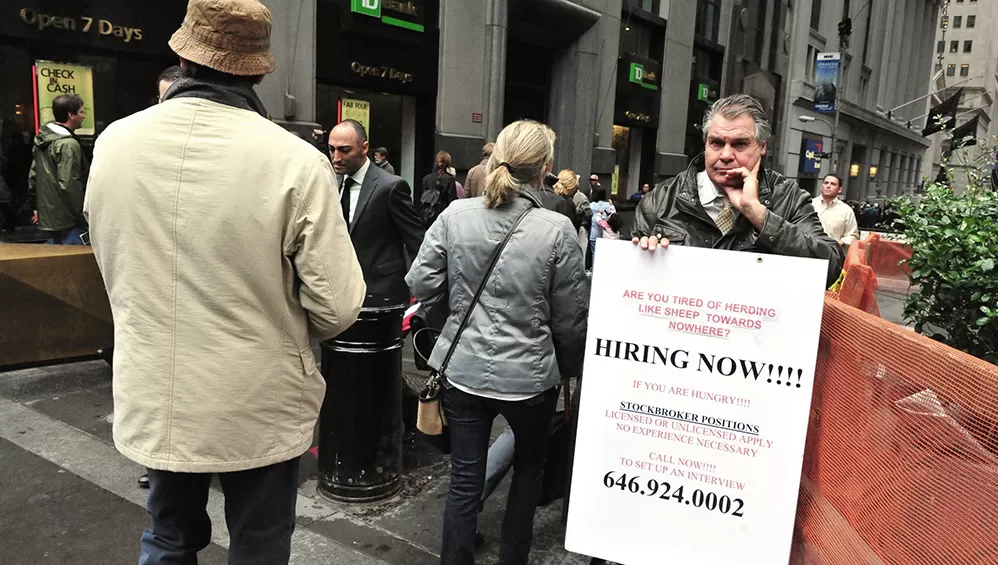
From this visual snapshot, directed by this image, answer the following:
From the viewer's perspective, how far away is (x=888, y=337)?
217cm

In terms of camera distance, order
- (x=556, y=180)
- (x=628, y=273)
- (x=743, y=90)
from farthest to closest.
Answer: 1. (x=743, y=90)
2. (x=556, y=180)
3. (x=628, y=273)

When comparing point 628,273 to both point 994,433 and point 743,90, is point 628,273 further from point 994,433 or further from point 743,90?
point 743,90

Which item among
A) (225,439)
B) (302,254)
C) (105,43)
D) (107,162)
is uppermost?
(105,43)

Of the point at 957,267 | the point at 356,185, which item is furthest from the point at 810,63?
the point at 356,185

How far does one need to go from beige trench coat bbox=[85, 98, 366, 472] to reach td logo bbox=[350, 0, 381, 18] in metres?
10.5

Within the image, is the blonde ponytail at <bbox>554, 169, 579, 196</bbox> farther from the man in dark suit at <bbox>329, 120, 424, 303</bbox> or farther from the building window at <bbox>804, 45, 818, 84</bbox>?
the building window at <bbox>804, 45, 818, 84</bbox>

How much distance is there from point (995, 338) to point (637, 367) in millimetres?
1934

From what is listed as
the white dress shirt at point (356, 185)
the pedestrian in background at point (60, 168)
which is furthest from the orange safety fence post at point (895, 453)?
the pedestrian in background at point (60, 168)

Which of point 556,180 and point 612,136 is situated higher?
point 612,136

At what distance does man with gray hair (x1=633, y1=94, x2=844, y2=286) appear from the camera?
2.49 metres

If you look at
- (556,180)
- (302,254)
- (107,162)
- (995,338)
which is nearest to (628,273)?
(302,254)

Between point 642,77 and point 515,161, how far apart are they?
61.4 feet

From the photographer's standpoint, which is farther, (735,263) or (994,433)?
(735,263)

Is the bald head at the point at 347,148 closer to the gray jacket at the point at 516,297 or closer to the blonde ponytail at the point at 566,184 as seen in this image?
the gray jacket at the point at 516,297
